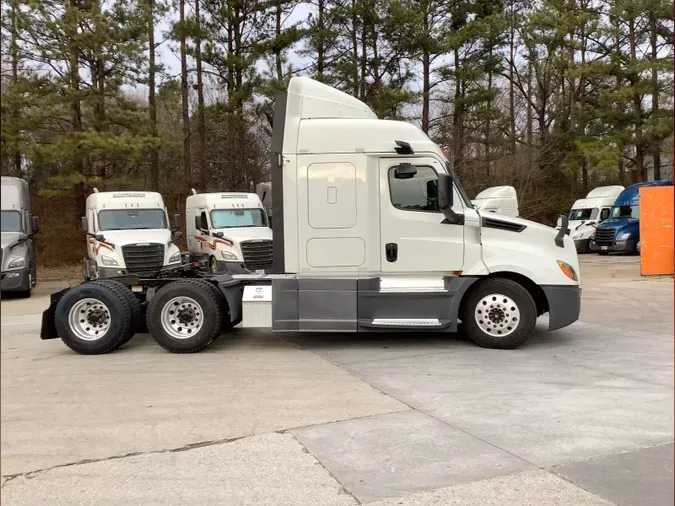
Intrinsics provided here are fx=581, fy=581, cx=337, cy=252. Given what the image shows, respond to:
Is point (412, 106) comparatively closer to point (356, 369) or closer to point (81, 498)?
point (356, 369)

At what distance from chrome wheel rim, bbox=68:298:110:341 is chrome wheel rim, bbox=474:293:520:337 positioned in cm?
459

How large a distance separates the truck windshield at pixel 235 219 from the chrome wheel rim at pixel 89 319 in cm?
960

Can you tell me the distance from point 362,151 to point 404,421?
11.5 ft

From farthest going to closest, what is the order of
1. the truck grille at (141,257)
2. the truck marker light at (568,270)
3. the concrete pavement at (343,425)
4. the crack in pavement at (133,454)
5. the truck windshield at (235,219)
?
the truck windshield at (235,219) < the truck grille at (141,257) < the truck marker light at (568,270) < the crack in pavement at (133,454) < the concrete pavement at (343,425)

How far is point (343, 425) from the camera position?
179 inches

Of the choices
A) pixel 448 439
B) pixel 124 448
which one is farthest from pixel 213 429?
pixel 448 439

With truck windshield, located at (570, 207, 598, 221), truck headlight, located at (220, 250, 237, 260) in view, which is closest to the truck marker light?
truck headlight, located at (220, 250, 237, 260)

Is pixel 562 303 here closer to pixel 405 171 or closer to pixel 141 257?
pixel 405 171

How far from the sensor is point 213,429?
4.45 meters

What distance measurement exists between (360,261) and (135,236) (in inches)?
353

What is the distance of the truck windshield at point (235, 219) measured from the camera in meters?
16.7

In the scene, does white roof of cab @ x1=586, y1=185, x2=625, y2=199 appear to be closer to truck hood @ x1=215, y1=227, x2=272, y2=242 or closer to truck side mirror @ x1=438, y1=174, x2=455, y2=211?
truck hood @ x1=215, y1=227, x2=272, y2=242

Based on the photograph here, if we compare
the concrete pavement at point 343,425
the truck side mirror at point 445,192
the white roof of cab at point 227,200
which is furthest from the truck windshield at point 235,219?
the truck side mirror at point 445,192

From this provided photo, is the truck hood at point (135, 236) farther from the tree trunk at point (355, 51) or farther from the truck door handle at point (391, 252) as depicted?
the tree trunk at point (355, 51)
